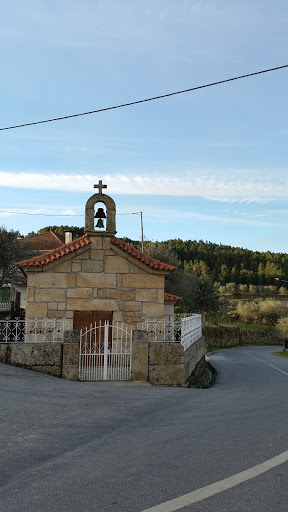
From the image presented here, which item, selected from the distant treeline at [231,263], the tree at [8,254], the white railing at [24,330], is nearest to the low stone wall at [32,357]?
the white railing at [24,330]

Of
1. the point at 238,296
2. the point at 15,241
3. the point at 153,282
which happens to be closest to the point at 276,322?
the point at 238,296

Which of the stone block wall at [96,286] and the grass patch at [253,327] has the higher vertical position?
the stone block wall at [96,286]

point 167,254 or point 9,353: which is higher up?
point 167,254

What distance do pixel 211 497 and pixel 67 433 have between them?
2612 mm

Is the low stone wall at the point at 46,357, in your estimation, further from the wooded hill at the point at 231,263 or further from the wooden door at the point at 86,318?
the wooded hill at the point at 231,263

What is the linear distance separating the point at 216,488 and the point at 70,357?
7897mm

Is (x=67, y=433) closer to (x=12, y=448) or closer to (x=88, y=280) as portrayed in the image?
(x=12, y=448)

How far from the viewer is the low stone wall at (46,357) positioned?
11492 mm

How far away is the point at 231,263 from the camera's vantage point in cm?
14612

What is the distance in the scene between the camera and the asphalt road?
382 centimetres

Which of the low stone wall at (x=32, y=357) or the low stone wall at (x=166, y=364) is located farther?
the low stone wall at (x=166, y=364)

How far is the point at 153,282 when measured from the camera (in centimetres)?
1450

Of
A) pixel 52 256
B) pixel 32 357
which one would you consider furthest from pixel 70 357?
pixel 52 256

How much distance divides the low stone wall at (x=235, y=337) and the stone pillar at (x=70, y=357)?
4164 centimetres
